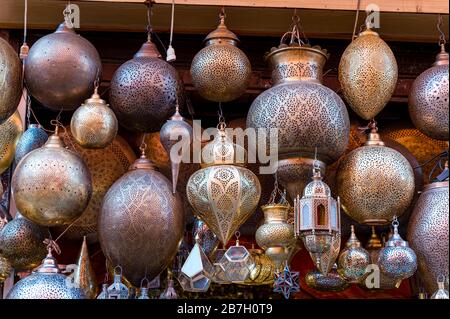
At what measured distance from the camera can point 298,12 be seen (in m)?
2.24

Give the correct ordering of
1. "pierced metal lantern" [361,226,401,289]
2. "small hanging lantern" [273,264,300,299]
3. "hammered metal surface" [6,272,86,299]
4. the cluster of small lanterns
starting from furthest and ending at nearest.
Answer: "small hanging lantern" [273,264,300,299] → "pierced metal lantern" [361,226,401,289] → the cluster of small lanterns → "hammered metal surface" [6,272,86,299]

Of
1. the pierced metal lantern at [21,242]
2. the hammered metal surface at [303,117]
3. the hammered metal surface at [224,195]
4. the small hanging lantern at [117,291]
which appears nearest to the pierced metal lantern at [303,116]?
the hammered metal surface at [303,117]

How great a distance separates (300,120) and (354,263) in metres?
0.43

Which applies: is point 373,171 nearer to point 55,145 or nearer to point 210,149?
point 210,149

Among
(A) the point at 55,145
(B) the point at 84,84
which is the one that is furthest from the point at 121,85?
(A) the point at 55,145

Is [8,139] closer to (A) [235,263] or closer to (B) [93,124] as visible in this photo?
(B) [93,124]

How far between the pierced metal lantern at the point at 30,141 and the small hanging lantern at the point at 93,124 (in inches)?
9.0

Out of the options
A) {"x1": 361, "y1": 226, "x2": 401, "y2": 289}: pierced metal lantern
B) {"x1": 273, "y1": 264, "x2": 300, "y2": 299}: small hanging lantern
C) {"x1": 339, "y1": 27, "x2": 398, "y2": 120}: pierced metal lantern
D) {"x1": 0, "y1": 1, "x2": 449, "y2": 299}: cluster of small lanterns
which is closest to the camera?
{"x1": 0, "y1": 1, "x2": 449, "y2": 299}: cluster of small lanterns

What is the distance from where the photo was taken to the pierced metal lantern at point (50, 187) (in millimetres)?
1945

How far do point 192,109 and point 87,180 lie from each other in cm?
52

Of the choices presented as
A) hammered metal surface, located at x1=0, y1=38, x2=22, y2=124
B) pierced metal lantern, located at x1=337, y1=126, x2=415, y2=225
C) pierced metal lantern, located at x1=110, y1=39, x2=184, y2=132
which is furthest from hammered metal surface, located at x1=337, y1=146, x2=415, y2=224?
hammered metal surface, located at x1=0, y1=38, x2=22, y2=124

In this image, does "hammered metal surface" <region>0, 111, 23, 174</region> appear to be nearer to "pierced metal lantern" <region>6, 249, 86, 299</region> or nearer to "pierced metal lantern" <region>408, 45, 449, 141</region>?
"pierced metal lantern" <region>6, 249, 86, 299</region>

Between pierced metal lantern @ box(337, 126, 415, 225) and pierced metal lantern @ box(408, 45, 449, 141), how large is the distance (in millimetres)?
106

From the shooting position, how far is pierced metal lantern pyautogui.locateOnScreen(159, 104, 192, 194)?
2023mm
